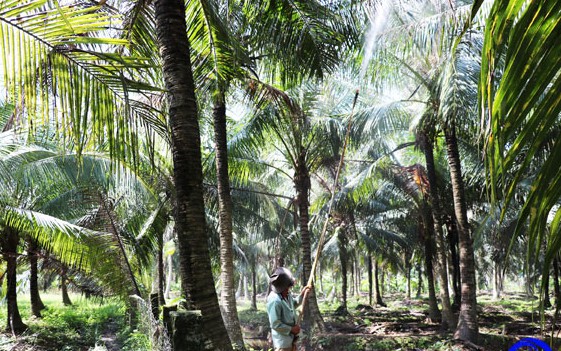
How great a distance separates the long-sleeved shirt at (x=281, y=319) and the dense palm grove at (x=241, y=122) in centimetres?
66

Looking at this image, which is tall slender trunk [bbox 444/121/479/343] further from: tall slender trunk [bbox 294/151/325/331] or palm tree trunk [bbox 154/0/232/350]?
palm tree trunk [bbox 154/0/232/350]

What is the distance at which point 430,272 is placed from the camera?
17406 millimetres

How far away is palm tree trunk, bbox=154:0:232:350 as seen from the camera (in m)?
4.55

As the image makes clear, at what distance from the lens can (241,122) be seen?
620 inches

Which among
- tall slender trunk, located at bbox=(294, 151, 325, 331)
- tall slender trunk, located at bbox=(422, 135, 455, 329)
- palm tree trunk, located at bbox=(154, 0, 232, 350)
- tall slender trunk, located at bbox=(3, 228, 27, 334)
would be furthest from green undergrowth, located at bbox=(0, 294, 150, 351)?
tall slender trunk, located at bbox=(422, 135, 455, 329)

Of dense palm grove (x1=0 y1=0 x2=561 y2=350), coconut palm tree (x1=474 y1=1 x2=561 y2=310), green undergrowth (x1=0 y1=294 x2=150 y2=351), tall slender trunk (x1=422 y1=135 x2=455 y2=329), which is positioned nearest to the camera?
coconut palm tree (x1=474 y1=1 x2=561 y2=310)

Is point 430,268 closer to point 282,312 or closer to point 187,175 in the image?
point 282,312

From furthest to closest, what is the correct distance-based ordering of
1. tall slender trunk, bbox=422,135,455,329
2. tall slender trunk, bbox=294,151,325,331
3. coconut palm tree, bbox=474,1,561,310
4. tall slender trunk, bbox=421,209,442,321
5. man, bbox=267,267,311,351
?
tall slender trunk, bbox=421,209,442,321, tall slender trunk, bbox=422,135,455,329, tall slender trunk, bbox=294,151,325,331, man, bbox=267,267,311,351, coconut palm tree, bbox=474,1,561,310

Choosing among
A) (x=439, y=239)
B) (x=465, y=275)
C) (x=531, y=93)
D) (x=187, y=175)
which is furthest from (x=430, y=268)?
(x=531, y=93)

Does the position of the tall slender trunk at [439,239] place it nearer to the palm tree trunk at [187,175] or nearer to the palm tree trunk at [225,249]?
the palm tree trunk at [225,249]

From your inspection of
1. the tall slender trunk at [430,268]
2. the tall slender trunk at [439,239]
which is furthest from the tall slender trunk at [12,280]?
the tall slender trunk at [430,268]

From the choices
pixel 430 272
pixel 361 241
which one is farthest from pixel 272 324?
pixel 361 241

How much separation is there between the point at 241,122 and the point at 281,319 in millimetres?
10993

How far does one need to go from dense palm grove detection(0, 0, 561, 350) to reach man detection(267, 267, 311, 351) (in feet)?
1.77
